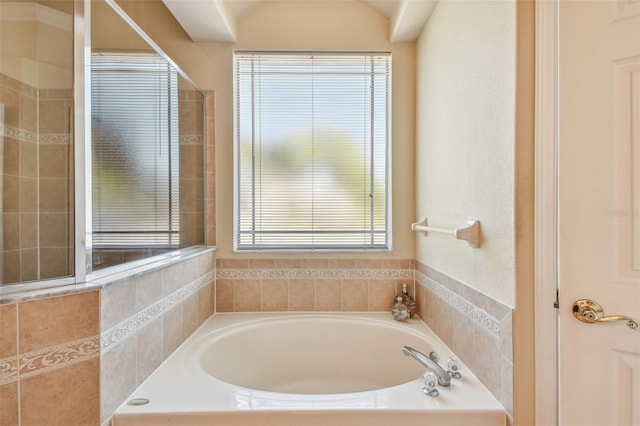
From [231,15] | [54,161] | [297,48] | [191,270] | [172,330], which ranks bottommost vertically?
[172,330]

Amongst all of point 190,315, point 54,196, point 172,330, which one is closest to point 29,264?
point 54,196

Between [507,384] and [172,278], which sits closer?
[507,384]

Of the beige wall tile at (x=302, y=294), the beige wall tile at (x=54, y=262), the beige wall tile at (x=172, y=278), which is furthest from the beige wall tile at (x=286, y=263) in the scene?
the beige wall tile at (x=54, y=262)

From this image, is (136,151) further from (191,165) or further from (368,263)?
(368,263)

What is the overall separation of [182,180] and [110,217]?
1.53ft

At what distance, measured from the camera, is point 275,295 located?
1.92 meters

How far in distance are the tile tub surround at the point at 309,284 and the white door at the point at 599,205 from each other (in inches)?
42.3

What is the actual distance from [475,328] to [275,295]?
1178mm

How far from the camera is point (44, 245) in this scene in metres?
1.10

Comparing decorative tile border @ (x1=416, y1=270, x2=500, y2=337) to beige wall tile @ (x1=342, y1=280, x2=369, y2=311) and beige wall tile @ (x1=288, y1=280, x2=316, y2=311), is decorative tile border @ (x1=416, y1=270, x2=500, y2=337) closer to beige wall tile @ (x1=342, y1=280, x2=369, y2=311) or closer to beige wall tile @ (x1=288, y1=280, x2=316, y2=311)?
beige wall tile @ (x1=342, y1=280, x2=369, y2=311)

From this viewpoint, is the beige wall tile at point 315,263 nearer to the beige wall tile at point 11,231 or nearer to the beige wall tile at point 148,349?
the beige wall tile at point 148,349

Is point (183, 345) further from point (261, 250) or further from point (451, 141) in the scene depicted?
point (451, 141)

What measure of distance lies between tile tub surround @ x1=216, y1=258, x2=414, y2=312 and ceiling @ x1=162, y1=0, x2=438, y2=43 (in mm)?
A: 1438

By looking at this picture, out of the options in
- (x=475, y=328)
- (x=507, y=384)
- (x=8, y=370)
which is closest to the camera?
(x=8, y=370)
